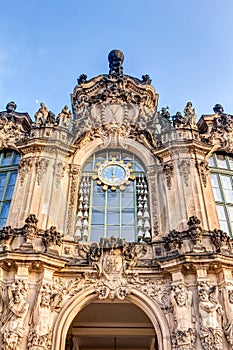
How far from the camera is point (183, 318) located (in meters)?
8.70

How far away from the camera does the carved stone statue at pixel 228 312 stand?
845cm

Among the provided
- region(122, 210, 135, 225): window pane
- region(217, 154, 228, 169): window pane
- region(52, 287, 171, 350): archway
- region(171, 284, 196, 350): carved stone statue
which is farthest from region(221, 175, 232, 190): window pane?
region(52, 287, 171, 350): archway

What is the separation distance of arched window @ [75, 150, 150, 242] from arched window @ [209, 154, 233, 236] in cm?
242

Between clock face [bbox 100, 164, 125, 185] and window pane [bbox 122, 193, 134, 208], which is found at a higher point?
clock face [bbox 100, 164, 125, 185]

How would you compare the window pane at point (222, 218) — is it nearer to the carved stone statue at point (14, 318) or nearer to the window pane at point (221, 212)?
the window pane at point (221, 212)

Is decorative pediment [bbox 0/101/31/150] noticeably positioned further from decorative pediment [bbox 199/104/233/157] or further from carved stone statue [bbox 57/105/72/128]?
decorative pediment [bbox 199/104/233/157]

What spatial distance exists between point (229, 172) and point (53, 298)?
25.1 ft

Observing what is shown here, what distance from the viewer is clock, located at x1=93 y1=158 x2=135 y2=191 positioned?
12.5 m

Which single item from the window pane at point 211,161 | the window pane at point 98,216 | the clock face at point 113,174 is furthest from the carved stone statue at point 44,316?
the window pane at point 211,161

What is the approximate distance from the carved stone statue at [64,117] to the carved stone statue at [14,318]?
21.2ft

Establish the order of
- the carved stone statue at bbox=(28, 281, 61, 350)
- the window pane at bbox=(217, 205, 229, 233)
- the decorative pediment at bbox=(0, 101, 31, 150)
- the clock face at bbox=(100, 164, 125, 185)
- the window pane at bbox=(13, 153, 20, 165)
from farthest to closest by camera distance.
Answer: the decorative pediment at bbox=(0, 101, 31, 150) < the window pane at bbox=(13, 153, 20, 165) < the clock face at bbox=(100, 164, 125, 185) < the window pane at bbox=(217, 205, 229, 233) < the carved stone statue at bbox=(28, 281, 61, 350)

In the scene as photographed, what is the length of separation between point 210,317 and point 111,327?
4273mm

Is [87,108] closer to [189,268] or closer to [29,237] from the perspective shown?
[29,237]

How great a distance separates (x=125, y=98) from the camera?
14.6 metres
